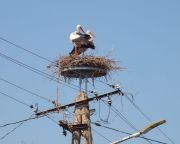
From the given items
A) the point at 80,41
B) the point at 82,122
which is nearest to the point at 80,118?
the point at 82,122

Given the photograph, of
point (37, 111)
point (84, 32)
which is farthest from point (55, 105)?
point (84, 32)

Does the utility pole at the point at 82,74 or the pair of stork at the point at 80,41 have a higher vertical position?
the pair of stork at the point at 80,41

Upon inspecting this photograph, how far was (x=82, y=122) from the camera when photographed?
36.8 metres

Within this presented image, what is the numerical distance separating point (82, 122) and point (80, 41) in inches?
138

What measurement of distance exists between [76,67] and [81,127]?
→ 8.52 ft

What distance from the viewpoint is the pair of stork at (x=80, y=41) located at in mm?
36906

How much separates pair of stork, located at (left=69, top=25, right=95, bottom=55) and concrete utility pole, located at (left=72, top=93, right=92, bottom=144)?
1.97m

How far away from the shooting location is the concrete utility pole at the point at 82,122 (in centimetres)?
3650

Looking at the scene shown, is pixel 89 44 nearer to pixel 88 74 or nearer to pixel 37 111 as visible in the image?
pixel 88 74

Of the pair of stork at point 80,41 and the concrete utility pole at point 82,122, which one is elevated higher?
the pair of stork at point 80,41

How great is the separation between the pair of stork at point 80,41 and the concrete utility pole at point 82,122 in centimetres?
197

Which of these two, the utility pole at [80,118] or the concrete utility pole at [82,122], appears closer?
the utility pole at [80,118]

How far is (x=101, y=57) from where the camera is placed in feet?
119

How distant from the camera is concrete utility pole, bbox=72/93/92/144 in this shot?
36500 mm
